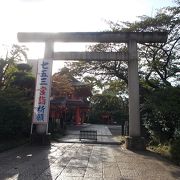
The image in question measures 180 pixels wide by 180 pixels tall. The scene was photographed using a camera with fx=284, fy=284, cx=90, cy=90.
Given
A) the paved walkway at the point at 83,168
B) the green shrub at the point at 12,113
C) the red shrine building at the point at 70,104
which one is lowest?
the paved walkway at the point at 83,168

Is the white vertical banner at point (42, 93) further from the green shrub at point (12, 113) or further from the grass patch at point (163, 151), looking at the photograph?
the grass patch at point (163, 151)

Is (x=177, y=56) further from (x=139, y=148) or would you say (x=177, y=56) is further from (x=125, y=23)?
(x=139, y=148)

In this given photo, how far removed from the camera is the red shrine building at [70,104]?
28.9 meters

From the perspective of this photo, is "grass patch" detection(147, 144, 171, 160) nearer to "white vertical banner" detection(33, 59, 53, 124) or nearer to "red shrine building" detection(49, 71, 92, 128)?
"white vertical banner" detection(33, 59, 53, 124)

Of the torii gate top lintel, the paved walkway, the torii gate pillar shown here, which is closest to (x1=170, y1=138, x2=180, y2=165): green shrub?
the paved walkway

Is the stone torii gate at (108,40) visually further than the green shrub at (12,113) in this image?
Yes

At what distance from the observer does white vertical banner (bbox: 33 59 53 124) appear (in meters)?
15.0

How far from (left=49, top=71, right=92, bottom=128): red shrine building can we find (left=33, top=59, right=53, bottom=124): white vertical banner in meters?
6.09

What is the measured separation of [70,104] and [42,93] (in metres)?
24.2

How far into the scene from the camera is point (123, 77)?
20672 millimetres

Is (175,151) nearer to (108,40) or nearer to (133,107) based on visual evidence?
(133,107)

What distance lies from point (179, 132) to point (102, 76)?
824 cm

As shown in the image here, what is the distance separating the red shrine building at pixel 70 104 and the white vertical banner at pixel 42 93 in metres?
6.09

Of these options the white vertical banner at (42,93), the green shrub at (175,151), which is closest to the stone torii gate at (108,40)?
the white vertical banner at (42,93)
